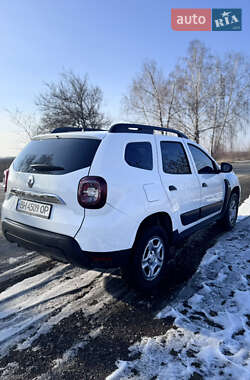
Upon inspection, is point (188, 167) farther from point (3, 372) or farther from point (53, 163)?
point (3, 372)

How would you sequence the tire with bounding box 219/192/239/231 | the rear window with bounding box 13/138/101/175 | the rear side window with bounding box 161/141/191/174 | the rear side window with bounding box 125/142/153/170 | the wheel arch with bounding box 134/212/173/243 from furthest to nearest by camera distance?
the tire with bounding box 219/192/239/231
the rear side window with bounding box 161/141/191/174
the wheel arch with bounding box 134/212/173/243
the rear side window with bounding box 125/142/153/170
the rear window with bounding box 13/138/101/175

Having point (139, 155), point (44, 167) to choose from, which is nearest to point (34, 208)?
point (44, 167)

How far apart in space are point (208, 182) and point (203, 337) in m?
2.49

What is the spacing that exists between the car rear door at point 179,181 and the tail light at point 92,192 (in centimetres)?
95

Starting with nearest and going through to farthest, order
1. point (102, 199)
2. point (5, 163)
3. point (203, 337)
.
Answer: point (203, 337)
point (102, 199)
point (5, 163)

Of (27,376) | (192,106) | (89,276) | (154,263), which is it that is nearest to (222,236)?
(154,263)

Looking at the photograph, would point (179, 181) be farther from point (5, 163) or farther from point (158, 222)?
point (5, 163)

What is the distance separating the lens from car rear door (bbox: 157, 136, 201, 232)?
302 centimetres

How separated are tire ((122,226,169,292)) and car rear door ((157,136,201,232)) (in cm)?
46

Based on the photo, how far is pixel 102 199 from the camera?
2234 millimetres

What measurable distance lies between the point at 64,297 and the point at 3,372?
0.97 m

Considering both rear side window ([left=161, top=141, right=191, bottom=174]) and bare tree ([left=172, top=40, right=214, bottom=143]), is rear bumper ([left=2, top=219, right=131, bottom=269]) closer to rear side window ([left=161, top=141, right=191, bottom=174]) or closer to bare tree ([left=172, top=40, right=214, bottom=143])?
rear side window ([left=161, top=141, right=191, bottom=174])

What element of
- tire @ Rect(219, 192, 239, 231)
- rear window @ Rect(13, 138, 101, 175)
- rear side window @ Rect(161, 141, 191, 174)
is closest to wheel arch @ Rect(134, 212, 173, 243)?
rear side window @ Rect(161, 141, 191, 174)

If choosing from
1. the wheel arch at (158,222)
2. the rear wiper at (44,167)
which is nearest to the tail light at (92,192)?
the rear wiper at (44,167)
